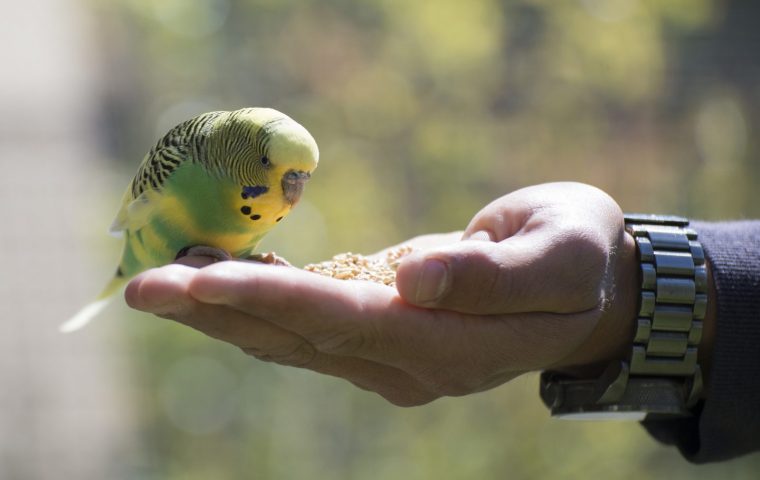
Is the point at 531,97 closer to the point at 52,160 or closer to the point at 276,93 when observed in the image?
the point at 276,93

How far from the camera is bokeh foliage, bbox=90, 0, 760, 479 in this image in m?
3.92

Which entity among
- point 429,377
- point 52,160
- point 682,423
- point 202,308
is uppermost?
point 202,308

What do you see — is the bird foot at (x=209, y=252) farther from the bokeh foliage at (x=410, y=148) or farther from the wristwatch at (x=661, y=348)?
the bokeh foliage at (x=410, y=148)

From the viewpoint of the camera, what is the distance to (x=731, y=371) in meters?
2.01

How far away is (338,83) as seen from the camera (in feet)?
13.9

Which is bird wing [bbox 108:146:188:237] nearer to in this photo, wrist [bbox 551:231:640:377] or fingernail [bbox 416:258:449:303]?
fingernail [bbox 416:258:449:303]

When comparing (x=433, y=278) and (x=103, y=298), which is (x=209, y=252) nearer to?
(x=433, y=278)

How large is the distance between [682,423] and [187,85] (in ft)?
10.2

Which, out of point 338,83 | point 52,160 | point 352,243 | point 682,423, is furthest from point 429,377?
point 52,160

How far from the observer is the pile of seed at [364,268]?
2.08m

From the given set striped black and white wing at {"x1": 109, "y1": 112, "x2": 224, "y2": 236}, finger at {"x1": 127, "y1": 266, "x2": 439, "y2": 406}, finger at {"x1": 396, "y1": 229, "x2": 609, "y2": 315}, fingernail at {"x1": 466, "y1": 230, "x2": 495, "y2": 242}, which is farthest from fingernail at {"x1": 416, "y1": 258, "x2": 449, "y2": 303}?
striped black and white wing at {"x1": 109, "y1": 112, "x2": 224, "y2": 236}

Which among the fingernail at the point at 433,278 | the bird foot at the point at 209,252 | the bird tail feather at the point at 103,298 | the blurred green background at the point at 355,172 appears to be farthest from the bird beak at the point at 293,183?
the blurred green background at the point at 355,172

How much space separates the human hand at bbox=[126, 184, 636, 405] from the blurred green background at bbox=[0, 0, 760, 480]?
2042 mm

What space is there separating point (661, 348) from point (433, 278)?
0.65 metres
